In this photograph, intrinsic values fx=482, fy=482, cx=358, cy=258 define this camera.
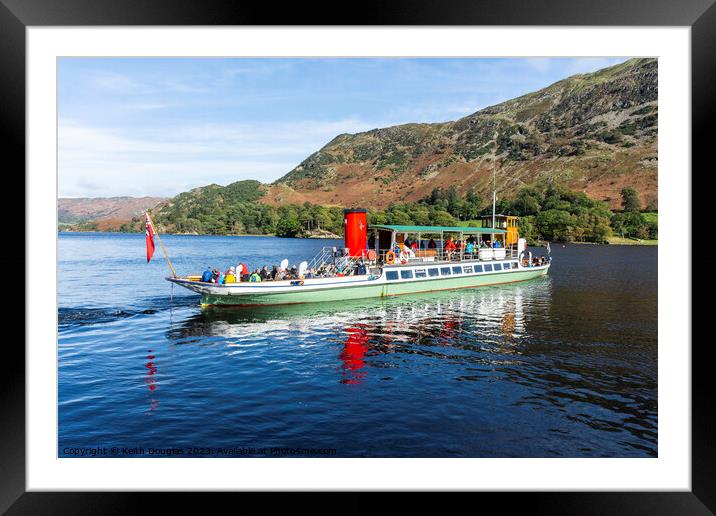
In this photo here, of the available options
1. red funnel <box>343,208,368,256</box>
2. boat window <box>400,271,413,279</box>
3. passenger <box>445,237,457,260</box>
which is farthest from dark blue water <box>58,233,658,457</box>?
passenger <box>445,237,457,260</box>

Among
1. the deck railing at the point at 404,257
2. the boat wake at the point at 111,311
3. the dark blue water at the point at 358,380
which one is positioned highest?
the deck railing at the point at 404,257

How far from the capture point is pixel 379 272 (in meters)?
30.7

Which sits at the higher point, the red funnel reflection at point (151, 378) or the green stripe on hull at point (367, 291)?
the green stripe on hull at point (367, 291)

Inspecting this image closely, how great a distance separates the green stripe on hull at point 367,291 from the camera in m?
26.2

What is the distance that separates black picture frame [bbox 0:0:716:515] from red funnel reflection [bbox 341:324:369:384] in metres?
8.80

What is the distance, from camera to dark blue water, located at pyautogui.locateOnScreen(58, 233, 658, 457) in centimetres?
1032

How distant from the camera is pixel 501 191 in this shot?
15212 centimetres

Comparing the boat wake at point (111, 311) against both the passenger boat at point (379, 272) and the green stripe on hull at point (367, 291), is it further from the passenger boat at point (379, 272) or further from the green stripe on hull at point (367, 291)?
the green stripe on hull at point (367, 291)

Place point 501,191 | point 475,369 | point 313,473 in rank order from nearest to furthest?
point 313,473, point 475,369, point 501,191
